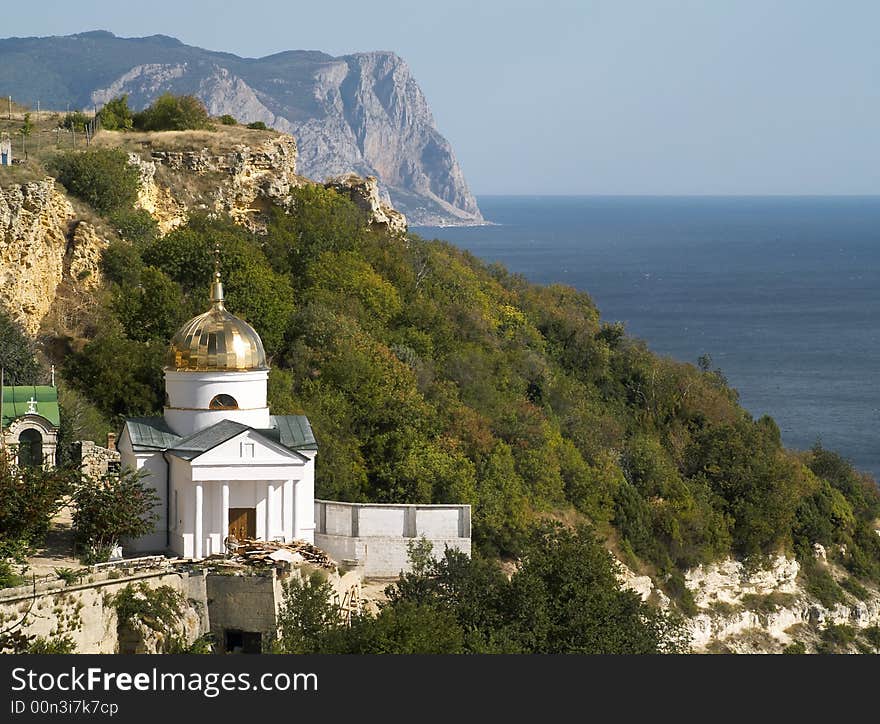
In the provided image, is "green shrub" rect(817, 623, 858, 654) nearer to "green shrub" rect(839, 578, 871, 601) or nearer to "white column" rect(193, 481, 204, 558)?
"green shrub" rect(839, 578, 871, 601)

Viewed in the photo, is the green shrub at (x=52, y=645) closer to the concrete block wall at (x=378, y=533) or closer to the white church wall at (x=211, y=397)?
the white church wall at (x=211, y=397)

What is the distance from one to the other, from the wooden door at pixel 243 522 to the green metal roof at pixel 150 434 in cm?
197

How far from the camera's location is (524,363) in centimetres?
6003

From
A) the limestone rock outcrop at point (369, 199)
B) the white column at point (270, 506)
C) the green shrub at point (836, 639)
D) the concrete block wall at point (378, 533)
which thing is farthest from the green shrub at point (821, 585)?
the white column at point (270, 506)

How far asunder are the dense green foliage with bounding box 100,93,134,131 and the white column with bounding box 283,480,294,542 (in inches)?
1248

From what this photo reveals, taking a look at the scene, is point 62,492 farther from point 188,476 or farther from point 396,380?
point 396,380

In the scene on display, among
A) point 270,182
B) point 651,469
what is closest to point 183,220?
point 270,182

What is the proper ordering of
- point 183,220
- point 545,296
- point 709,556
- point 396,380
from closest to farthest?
point 396,380 < point 709,556 < point 183,220 < point 545,296

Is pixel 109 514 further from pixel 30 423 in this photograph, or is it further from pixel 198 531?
pixel 30 423

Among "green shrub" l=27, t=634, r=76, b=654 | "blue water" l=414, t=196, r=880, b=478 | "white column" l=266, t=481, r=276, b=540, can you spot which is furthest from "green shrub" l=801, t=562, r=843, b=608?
"green shrub" l=27, t=634, r=76, b=654

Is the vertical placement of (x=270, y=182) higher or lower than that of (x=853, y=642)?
higher

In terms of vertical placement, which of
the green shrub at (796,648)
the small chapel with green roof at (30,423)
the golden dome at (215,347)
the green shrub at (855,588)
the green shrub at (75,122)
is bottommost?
the green shrub at (796,648)

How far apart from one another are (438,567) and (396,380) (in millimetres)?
14323

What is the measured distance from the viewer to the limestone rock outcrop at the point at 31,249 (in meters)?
47.9
